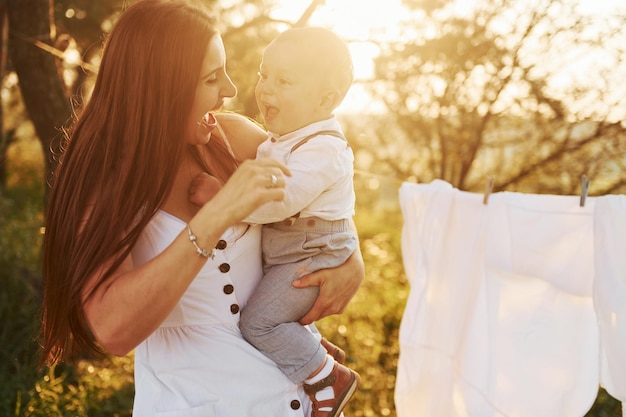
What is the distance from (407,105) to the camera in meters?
5.75

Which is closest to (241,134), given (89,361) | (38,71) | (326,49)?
(326,49)

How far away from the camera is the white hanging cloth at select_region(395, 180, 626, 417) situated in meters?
2.21

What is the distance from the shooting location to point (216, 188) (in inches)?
66.0

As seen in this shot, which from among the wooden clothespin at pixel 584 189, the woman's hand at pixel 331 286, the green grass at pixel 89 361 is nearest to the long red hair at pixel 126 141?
the woman's hand at pixel 331 286

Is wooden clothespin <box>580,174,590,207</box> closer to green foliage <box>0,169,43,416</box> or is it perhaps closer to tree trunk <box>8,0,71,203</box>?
green foliage <box>0,169,43,416</box>

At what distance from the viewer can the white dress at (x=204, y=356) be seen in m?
1.62

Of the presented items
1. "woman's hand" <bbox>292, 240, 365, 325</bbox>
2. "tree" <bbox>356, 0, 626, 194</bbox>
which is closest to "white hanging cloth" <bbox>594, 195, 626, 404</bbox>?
"woman's hand" <bbox>292, 240, 365, 325</bbox>

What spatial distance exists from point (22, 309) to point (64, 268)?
3.50 metres

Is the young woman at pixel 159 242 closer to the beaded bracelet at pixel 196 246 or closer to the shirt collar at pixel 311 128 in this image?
the beaded bracelet at pixel 196 246

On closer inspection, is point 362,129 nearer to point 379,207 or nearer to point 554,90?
point 554,90

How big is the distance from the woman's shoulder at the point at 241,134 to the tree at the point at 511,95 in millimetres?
3216

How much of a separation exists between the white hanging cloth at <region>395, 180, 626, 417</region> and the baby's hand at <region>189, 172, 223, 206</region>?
1.11 m

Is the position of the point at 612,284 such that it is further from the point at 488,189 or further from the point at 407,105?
the point at 407,105

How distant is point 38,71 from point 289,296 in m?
2.56
